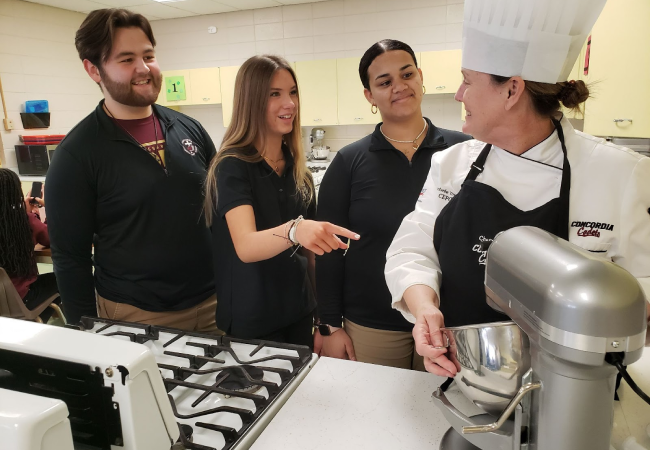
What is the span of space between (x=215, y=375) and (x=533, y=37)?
3.28 feet

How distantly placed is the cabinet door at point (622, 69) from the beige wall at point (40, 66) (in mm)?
5100

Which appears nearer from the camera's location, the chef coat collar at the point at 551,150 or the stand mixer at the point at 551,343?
the stand mixer at the point at 551,343

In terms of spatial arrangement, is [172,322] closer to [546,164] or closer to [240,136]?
[240,136]

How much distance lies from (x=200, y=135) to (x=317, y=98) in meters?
2.90

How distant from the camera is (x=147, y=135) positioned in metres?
1.68

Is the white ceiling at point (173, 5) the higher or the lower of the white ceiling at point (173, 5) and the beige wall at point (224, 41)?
the higher

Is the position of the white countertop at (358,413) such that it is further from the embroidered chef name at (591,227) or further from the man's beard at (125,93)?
the man's beard at (125,93)

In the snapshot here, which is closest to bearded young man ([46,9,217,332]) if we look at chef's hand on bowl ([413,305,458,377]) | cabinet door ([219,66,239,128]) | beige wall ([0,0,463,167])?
chef's hand on bowl ([413,305,458,377])

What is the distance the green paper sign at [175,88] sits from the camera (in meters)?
5.09

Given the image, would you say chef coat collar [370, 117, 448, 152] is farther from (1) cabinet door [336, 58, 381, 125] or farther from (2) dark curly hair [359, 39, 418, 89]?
(1) cabinet door [336, 58, 381, 125]

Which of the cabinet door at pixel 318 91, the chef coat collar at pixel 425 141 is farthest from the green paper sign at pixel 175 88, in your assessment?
the chef coat collar at pixel 425 141

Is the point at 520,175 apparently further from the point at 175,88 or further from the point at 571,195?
the point at 175,88

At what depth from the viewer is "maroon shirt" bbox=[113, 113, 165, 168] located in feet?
5.41

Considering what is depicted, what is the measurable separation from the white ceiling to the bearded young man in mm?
3549
